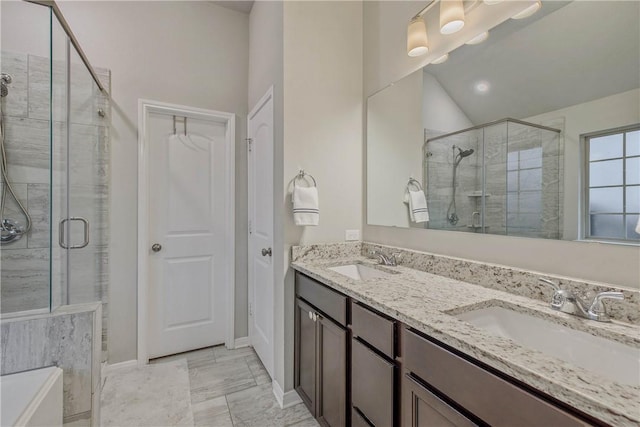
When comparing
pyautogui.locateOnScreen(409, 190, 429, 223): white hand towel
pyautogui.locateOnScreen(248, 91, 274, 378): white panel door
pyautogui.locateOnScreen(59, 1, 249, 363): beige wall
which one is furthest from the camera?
pyautogui.locateOnScreen(59, 1, 249, 363): beige wall

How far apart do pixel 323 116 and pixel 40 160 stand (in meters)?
1.75

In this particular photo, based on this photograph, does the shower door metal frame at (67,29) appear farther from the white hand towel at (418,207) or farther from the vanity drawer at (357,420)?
the vanity drawer at (357,420)

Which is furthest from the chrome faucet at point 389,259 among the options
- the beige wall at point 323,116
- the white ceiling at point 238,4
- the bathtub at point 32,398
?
the white ceiling at point 238,4

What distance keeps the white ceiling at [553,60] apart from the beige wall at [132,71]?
205 cm

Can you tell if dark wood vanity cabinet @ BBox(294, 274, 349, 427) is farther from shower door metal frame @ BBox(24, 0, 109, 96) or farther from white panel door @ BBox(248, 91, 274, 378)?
shower door metal frame @ BBox(24, 0, 109, 96)

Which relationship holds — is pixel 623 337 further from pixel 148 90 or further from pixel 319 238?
pixel 148 90

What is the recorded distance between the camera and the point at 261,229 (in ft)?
7.56

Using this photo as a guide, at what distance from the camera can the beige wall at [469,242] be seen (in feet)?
3.28

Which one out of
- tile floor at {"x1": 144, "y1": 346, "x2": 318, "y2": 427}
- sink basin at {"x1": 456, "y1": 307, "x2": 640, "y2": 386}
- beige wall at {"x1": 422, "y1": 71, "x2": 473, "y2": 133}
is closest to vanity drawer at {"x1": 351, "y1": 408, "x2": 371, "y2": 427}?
tile floor at {"x1": 144, "y1": 346, "x2": 318, "y2": 427}

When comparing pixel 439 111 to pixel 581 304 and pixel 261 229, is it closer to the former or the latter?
pixel 581 304

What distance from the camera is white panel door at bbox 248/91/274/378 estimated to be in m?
2.10

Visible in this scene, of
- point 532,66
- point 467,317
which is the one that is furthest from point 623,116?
point 467,317

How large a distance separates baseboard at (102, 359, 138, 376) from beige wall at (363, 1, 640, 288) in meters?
2.07

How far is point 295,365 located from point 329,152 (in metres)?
1.42
